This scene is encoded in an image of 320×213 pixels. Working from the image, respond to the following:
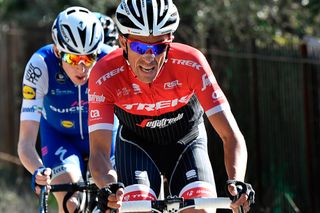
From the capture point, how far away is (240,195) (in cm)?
502

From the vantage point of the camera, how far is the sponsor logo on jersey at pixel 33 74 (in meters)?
7.21

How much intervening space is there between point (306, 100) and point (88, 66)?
3.35m

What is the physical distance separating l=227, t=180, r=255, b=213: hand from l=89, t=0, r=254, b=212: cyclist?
319 millimetres

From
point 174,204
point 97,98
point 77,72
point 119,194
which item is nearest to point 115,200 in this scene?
point 119,194

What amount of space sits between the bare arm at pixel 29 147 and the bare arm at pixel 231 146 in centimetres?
187

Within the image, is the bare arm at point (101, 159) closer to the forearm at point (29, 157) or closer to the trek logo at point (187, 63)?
the trek logo at point (187, 63)

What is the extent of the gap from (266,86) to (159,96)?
4.66m

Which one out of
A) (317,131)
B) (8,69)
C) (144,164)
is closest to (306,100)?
(317,131)

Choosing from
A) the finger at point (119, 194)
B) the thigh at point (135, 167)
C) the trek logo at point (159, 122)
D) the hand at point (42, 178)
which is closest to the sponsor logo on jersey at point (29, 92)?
the hand at point (42, 178)

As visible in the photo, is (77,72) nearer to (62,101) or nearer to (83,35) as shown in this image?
(83,35)

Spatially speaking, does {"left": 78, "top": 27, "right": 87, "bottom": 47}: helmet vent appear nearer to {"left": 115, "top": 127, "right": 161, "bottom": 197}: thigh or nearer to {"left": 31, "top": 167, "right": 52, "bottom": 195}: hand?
{"left": 115, "top": 127, "right": 161, "bottom": 197}: thigh

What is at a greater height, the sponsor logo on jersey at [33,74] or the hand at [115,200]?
the sponsor logo on jersey at [33,74]

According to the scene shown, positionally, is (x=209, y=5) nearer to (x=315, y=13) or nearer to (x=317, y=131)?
(x=315, y=13)

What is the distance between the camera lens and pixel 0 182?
531 inches
